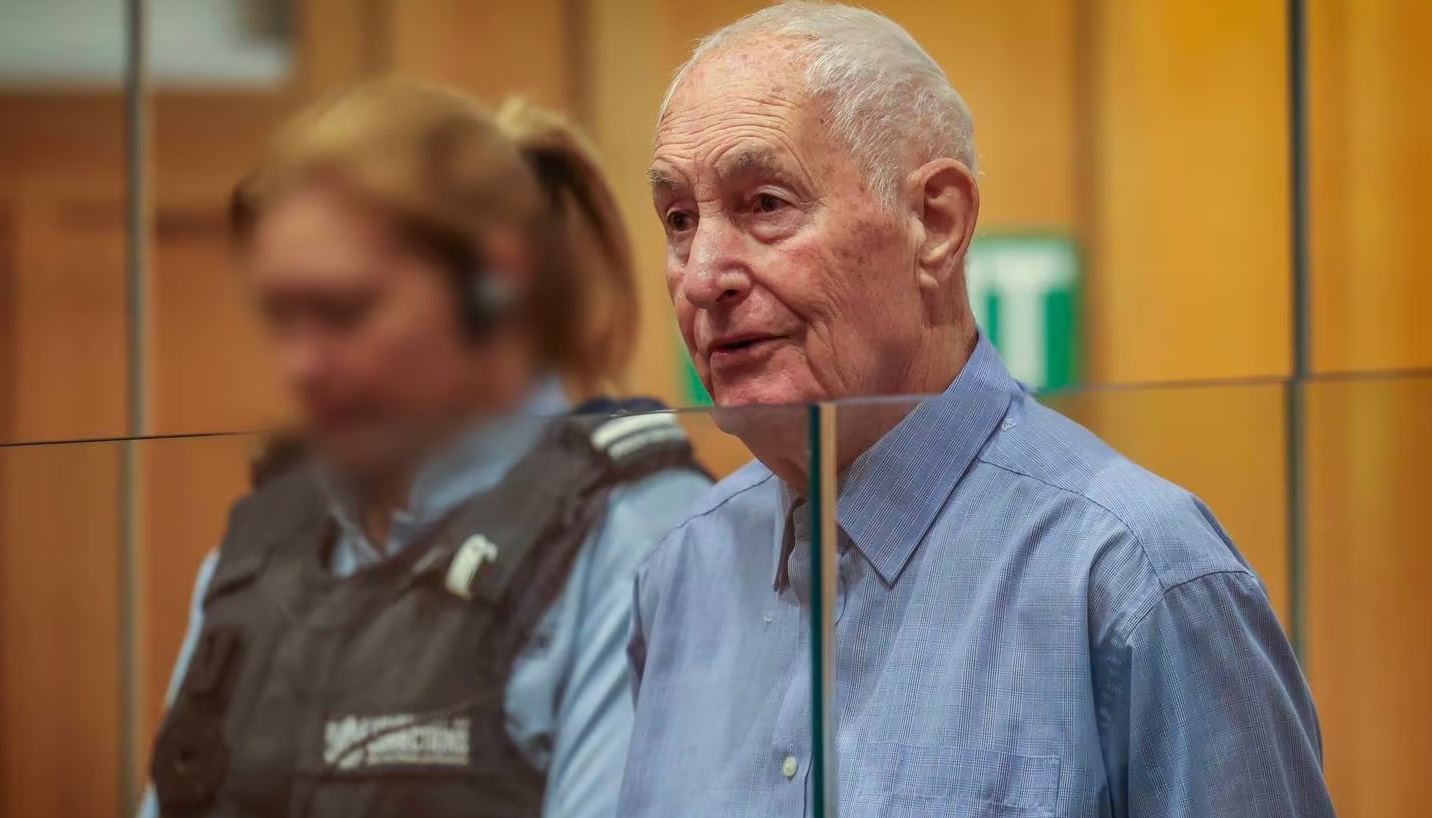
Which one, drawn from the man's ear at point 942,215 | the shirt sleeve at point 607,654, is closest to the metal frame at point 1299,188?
the man's ear at point 942,215

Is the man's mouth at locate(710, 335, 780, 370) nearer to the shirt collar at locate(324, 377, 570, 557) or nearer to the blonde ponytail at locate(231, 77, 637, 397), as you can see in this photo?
the shirt collar at locate(324, 377, 570, 557)

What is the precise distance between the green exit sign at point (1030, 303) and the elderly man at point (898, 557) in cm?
147

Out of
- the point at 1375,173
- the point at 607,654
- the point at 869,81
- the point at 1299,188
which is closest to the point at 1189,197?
the point at 1299,188

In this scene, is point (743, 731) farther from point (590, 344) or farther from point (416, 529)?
point (590, 344)

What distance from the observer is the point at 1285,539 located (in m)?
0.86

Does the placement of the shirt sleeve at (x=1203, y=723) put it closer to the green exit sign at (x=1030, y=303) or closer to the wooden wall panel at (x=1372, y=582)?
the wooden wall panel at (x=1372, y=582)

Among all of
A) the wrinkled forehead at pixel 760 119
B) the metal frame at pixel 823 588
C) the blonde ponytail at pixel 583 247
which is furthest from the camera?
the blonde ponytail at pixel 583 247

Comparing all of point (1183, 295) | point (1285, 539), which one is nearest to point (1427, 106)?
point (1183, 295)

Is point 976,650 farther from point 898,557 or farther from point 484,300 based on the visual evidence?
point 484,300

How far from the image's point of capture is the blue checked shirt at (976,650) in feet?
2.06

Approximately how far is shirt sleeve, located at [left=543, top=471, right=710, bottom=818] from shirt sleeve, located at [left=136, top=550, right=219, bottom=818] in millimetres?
152

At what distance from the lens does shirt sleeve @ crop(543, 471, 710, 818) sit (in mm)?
631

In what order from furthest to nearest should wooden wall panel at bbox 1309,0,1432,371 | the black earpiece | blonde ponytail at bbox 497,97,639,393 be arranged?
wooden wall panel at bbox 1309,0,1432,371 < the black earpiece < blonde ponytail at bbox 497,97,639,393

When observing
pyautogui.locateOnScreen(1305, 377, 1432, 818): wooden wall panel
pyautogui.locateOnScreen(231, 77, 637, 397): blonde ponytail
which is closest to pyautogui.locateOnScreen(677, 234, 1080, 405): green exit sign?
pyautogui.locateOnScreen(231, 77, 637, 397): blonde ponytail
